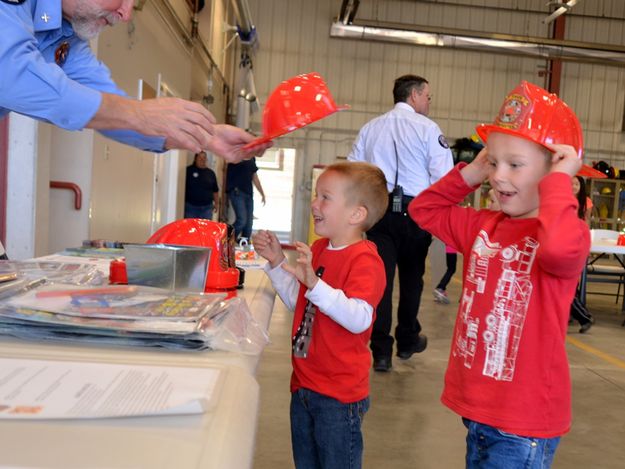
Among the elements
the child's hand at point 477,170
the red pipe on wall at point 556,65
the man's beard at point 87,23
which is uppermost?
the red pipe on wall at point 556,65

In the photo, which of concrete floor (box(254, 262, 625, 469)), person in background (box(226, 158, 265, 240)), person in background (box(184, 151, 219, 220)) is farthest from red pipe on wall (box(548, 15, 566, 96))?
concrete floor (box(254, 262, 625, 469))

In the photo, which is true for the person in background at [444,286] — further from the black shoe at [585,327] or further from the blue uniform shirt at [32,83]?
the blue uniform shirt at [32,83]

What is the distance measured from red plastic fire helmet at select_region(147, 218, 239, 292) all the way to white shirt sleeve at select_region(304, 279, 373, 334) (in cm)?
19

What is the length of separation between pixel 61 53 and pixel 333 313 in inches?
36.0

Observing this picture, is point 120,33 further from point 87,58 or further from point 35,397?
point 35,397

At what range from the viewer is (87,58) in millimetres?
1577

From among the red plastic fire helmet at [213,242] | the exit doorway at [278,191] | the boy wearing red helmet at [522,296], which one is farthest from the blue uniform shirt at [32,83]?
the exit doorway at [278,191]

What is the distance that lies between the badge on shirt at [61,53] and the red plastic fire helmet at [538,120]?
1042mm

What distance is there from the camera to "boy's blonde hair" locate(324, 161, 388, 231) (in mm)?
A: 1676

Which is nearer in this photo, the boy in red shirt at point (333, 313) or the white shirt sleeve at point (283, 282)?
the boy in red shirt at point (333, 313)

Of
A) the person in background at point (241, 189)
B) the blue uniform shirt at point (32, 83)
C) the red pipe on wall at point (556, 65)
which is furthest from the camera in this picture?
the red pipe on wall at point (556, 65)

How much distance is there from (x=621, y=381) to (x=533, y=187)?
270 centimetres

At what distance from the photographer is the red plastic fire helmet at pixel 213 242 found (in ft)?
4.29

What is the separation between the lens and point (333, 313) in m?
1.43
